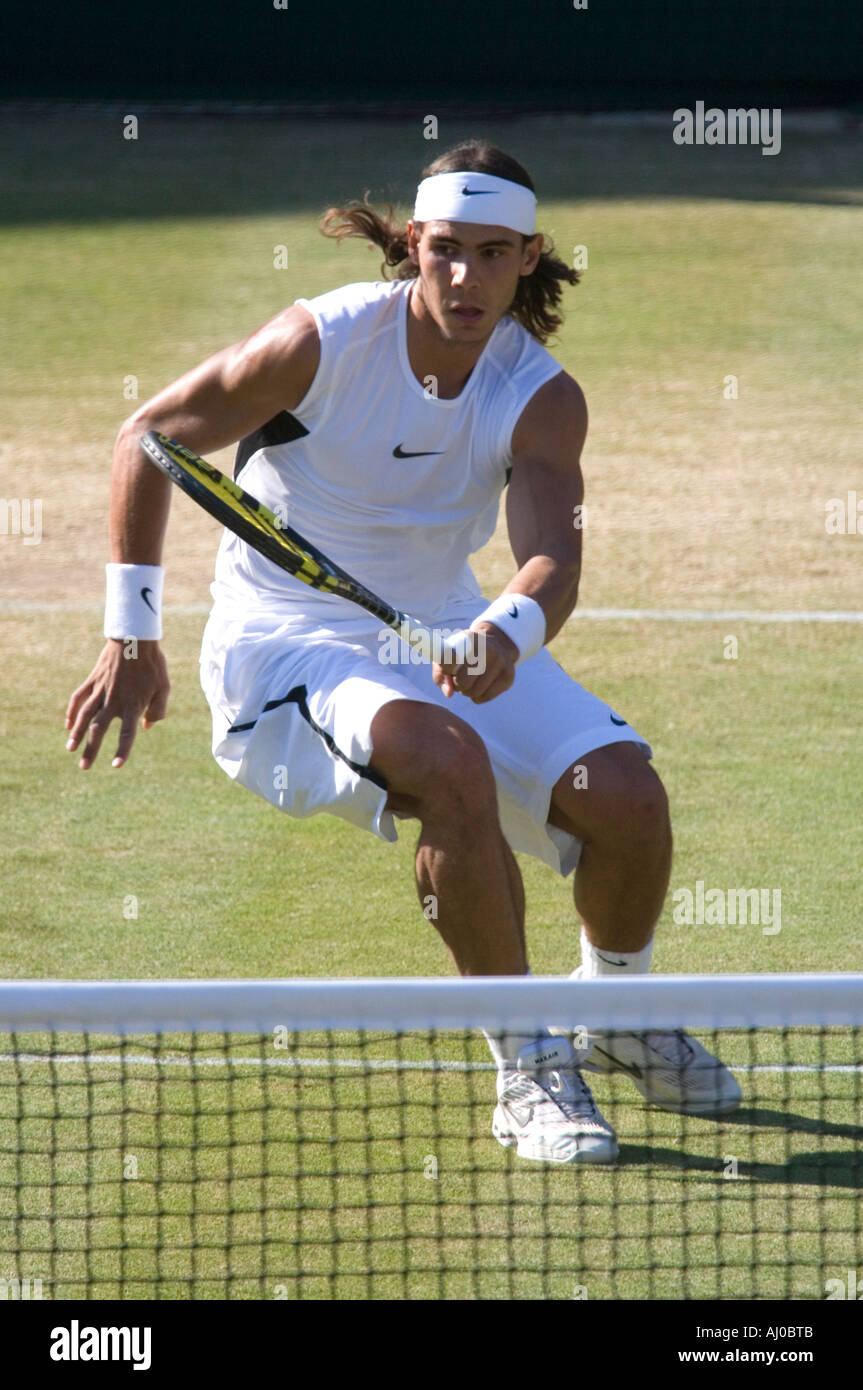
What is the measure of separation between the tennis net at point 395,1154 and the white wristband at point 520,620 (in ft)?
3.08

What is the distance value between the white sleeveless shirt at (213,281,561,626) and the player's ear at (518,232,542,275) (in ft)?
0.63

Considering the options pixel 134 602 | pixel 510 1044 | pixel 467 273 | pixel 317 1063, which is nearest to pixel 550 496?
pixel 467 273

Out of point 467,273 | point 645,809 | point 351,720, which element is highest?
point 467,273

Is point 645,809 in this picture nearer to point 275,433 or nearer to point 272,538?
point 272,538

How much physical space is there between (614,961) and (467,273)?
166 cm

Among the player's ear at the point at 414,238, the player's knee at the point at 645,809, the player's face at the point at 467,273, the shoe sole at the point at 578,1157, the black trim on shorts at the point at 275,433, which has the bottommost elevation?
the shoe sole at the point at 578,1157

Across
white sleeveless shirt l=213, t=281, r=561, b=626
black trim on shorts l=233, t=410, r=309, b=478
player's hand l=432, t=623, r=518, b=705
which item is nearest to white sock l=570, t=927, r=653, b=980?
player's hand l=432, t=623, r=518, b=705

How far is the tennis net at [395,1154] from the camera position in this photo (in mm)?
2760

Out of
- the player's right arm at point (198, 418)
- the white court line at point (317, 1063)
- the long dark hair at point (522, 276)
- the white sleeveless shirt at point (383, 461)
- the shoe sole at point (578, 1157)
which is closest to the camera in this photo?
the shoe sole at point (578, 1157)

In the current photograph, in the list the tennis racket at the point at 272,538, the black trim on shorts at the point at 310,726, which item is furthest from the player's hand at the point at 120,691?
the tennis racket at the point at 272,538

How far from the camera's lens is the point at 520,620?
398 cm

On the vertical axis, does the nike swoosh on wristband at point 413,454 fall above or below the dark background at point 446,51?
below

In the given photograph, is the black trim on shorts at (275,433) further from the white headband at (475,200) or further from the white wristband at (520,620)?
the white wristband at (520,620)

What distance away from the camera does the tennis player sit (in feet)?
12.5
